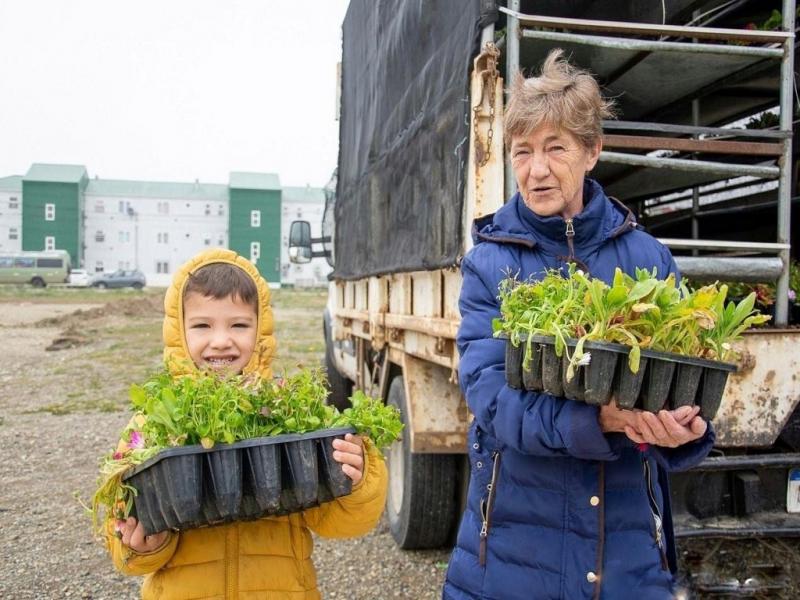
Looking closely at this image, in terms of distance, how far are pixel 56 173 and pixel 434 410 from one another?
5720 cm

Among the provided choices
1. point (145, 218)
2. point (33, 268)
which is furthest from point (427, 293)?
point (145, 218)

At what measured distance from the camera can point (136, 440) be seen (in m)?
1.75

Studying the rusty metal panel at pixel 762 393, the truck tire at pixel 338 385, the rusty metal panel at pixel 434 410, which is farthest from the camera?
the truck tire at pixel 338 385

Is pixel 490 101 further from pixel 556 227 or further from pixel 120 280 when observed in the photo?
pixel 120 280

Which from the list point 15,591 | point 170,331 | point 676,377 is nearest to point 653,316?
point 676,377

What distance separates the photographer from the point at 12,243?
5253 cm

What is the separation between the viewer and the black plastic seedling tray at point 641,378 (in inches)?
54.0

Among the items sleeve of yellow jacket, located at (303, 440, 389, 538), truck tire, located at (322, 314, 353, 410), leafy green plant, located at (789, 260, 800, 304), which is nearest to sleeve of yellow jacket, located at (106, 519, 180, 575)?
sleeve of yellow jacket, located at (303, 440, 389, 538)

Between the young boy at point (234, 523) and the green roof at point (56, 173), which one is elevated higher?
the green roof at point (56, 173)

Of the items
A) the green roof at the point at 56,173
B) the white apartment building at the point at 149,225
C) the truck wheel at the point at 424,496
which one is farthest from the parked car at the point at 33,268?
the truck wheel at the point at 424,496

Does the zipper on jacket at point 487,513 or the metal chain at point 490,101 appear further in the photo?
the metal chain at point 490,101

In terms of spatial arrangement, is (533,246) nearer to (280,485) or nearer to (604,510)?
(604,510)

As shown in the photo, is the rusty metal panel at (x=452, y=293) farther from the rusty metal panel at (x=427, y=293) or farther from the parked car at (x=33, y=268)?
the parked car at (x=33, y=268)

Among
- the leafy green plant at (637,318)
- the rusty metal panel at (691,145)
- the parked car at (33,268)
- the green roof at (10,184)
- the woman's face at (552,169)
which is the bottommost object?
the leafy green plant at (637,318)
